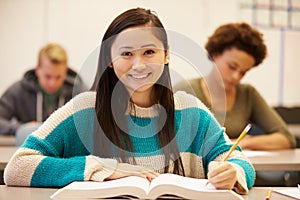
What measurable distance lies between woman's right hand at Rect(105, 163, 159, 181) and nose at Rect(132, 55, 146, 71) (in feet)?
0.94

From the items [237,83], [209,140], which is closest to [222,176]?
[209,140]

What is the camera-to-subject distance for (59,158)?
5.67 ft

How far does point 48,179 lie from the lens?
1677mm

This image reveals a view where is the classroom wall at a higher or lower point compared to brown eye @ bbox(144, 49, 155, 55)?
higher

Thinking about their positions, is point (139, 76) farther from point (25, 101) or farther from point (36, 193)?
point (25, 101)

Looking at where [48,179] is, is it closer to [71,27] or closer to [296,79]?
[71,27]

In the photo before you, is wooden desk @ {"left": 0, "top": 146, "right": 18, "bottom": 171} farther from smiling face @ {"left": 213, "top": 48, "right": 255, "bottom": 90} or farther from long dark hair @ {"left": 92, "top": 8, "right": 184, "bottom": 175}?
smiling face @ {"left": 213, "top": 48, "right": 255, "bottom": 90}

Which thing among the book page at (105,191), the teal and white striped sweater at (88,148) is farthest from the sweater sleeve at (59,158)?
the book page at (105,191)

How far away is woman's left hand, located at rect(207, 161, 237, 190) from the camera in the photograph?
4.81ft

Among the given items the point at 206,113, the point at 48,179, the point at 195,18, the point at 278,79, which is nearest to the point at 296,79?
the point at 278,79

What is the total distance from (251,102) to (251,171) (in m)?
1.49

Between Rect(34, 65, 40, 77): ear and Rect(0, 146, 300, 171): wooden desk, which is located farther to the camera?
Rect(34, 65, 40, 77): ear

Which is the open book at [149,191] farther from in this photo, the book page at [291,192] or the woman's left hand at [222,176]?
the book page at [291,192]

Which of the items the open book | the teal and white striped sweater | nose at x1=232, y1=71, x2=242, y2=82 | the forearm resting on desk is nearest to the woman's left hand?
the open book
